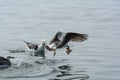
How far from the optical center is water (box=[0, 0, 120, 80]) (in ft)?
50.1

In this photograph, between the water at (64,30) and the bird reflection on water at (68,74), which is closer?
the bird reflection on water at (68,74)

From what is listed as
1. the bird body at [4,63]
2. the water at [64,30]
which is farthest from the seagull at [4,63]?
the water at [64,30]

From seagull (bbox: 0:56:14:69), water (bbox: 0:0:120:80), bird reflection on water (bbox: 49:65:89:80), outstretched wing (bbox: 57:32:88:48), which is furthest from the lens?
outstretched wing (bbox: 57:32:88:48)

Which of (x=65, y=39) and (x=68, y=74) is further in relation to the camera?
(x=65, y=39)

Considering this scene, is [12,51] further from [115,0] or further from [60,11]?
[115,0]

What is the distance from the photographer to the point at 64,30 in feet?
80.4

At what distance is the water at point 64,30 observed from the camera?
50.1 ft

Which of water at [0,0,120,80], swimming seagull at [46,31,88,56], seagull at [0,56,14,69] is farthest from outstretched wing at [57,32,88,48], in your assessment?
seagull at [0,56,14,69]

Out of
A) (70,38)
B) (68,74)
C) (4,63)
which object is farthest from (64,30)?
(68,74)

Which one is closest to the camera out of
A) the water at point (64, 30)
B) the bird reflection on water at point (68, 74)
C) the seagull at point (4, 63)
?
the bird reflection on water at point (68, 74)

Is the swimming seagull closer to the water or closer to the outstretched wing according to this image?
the outstretched wing

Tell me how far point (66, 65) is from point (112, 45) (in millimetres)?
3726

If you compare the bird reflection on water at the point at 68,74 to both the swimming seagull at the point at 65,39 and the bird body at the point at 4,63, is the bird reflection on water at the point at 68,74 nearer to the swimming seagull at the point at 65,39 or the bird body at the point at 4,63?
the swimming seagull at the point at 65,39

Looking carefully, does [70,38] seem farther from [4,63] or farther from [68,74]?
[4,63]
